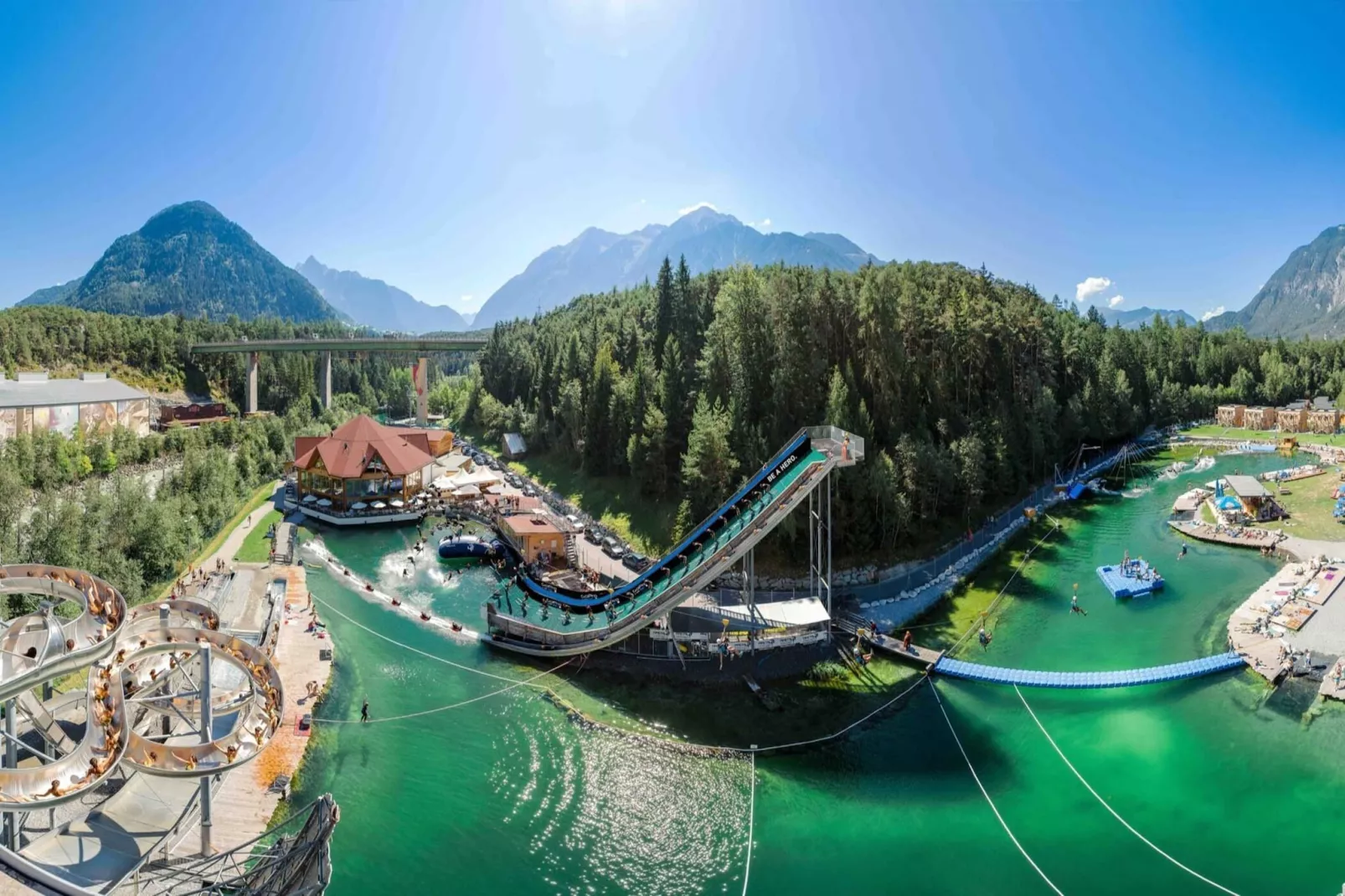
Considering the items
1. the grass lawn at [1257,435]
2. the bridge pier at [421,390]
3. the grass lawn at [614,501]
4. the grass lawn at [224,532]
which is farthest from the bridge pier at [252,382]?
the grass lawn at [1257,435]

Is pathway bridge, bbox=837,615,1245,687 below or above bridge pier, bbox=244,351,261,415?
below

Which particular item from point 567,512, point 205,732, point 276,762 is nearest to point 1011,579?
point 567,512

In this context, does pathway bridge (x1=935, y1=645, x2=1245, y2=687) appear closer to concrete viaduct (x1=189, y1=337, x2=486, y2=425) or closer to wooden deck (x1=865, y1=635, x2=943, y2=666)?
wooden deck (x1=865, y1=635, x2=943, y2=666)

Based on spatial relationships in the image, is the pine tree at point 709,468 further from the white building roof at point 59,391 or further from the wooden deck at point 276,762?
the white building roof at point 59,391

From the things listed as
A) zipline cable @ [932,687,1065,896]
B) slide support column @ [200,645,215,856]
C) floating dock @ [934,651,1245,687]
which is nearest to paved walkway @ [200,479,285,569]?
slide support column @ [200,645,215,856]

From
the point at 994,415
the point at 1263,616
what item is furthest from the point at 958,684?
the point at 994,415

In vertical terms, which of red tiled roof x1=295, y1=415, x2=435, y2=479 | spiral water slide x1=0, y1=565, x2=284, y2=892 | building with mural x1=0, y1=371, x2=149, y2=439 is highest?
building with mural x1=0, y1=371, x2=149, y2=439
